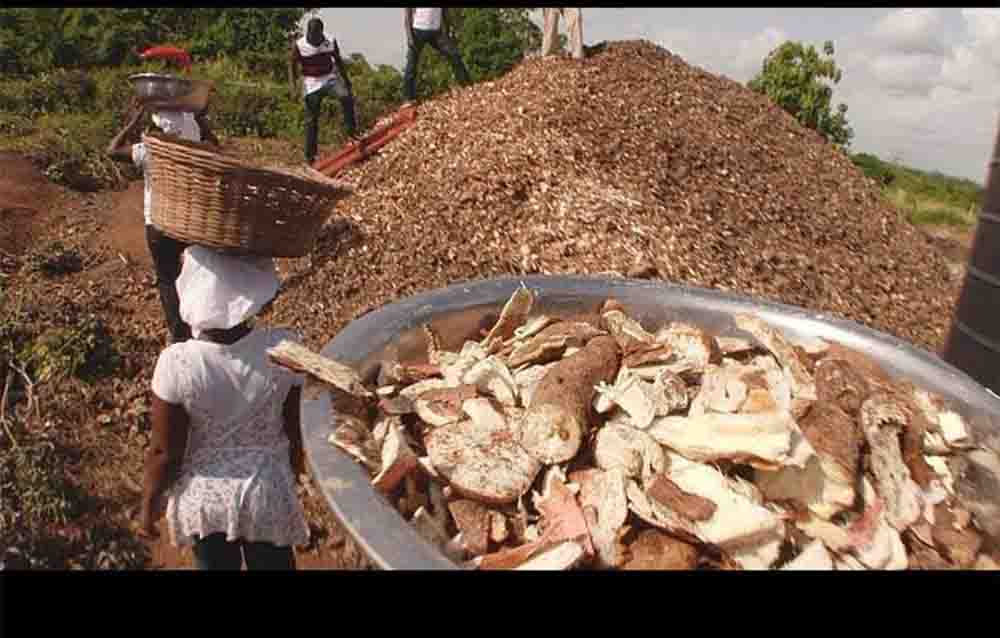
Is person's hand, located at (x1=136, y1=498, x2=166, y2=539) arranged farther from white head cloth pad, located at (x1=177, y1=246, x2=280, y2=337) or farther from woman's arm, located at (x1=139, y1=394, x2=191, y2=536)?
white head cloth pad, located at (x1=177, y1=246, x2=280, y2=337)

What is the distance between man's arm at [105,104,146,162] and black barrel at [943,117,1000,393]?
4092 mm

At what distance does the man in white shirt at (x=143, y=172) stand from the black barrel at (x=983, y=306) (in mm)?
3650

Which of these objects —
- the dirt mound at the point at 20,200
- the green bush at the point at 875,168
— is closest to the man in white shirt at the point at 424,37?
the dirt mound at the point at 20,200

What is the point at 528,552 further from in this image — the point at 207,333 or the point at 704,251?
the point at 704,251

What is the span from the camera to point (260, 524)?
1.92 metres

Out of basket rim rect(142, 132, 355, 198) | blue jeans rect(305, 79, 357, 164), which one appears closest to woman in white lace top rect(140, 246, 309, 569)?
basket rim rect(142, 132, 355, 198)

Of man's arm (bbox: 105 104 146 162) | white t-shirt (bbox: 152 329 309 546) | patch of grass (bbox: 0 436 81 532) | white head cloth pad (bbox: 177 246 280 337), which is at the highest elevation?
man's arm (bbox: 105 104 146 162)

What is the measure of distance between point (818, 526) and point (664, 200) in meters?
4.08

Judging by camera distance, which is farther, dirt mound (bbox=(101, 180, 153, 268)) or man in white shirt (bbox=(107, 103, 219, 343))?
dirt mound (bbox=(101, 180, 153, 268))

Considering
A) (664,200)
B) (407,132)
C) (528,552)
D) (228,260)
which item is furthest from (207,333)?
(407,132)

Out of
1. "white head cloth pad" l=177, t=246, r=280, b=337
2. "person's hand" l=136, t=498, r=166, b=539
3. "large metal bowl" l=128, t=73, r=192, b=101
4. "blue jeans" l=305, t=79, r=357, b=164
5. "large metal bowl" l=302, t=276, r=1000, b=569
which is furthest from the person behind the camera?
"blue jeans" l=305, t=79, r=357, b=164

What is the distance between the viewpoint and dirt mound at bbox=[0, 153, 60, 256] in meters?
5.75

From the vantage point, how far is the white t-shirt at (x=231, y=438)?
69.2 inches

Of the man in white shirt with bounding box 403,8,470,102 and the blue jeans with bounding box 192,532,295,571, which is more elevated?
the man in white shirt with bounding box 403,8,470,102
